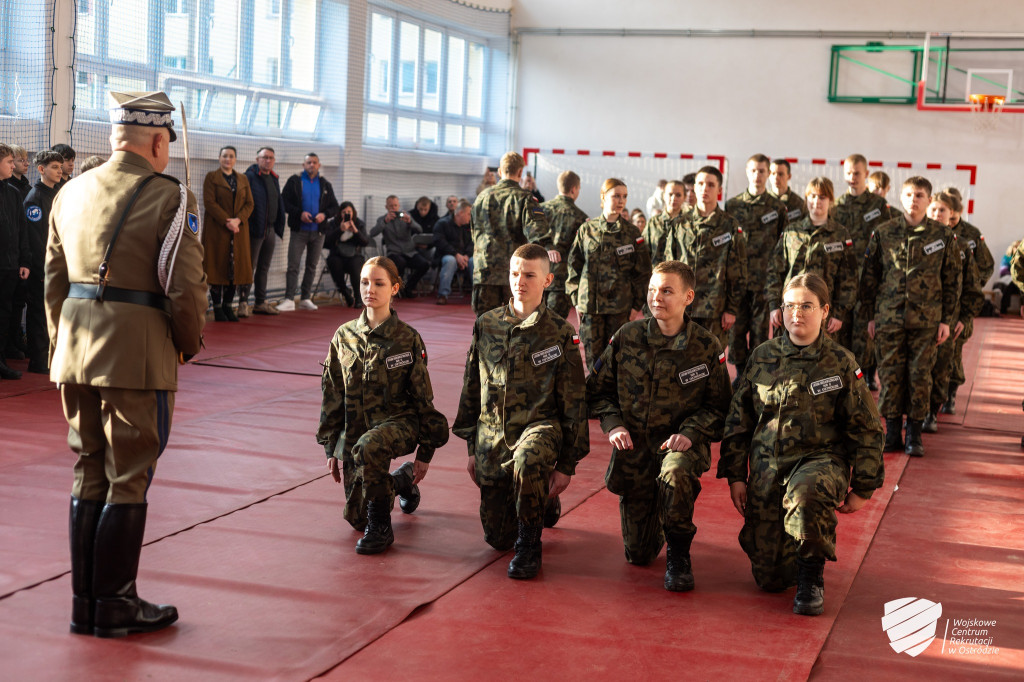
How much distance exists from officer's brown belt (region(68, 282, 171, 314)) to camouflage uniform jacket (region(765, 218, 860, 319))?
507cm

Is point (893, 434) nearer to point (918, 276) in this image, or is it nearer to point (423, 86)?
point (918, 276)

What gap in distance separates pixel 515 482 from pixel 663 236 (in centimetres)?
389

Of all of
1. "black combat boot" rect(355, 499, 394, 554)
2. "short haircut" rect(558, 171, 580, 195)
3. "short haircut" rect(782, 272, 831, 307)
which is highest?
"short haircut" rect(558, 171, 580, 195)

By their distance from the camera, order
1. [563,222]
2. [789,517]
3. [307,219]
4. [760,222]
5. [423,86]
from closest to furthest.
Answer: [789,517]
[760,222]
[563,222]
[307,219]
[423,86]

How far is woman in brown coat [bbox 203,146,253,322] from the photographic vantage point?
453 inches


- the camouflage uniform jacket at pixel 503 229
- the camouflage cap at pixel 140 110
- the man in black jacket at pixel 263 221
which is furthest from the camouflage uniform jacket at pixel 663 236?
the man in black jacket at pixel 263 221

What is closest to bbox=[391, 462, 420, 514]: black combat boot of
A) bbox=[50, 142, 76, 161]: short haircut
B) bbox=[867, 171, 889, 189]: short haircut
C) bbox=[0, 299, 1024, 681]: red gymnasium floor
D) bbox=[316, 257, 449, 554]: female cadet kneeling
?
bbox=[0, 299, 1024, 681]: red gymnasium floor

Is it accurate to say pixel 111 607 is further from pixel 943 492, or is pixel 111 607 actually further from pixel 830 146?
pixel 830 146

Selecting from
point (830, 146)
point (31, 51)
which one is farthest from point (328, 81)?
point (830, 146)

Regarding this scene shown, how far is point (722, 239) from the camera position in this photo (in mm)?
7496

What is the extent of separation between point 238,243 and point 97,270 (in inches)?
332

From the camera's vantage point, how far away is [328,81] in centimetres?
1452

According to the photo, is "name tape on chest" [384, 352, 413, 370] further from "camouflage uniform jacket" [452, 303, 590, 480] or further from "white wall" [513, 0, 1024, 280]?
"white wall" [513, 0, 1024, 280]

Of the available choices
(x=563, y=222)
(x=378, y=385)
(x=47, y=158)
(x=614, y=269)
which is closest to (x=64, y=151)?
(x=47, y=158)
